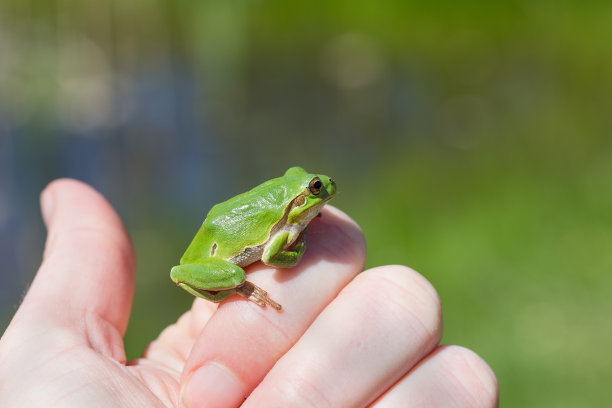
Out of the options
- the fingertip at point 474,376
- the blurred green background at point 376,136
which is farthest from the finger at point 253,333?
the blurred green background at point 376,136

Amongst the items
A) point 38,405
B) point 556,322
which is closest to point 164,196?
point 556,322

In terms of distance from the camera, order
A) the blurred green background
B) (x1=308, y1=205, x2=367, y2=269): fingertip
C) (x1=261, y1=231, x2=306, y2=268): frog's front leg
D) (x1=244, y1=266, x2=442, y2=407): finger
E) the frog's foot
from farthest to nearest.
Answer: the blurred green background, (x1=308, y1=205, x2=367, y2=269): fingertip, (x1=261, y1=231, x2=306, y2=268): frog's front leg, the frog's foot, (x1=244, y1=266, x2=442, y2=407): finger

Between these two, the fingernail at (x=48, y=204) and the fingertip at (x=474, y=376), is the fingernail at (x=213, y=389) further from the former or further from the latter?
the fingernail at (x=48, y=204)

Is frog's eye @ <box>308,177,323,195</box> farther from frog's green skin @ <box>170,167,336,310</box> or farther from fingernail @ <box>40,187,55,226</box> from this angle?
fingernail @ <box>40,187,55,226</box>

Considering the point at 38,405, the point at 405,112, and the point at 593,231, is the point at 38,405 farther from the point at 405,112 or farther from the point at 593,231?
the point at 405,112

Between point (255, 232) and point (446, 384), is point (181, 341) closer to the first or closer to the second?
point (255, 232)

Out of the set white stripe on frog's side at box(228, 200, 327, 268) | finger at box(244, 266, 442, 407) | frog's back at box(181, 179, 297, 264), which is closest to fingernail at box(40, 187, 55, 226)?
Result: frog's back at box(181, 179, 297, 264)
